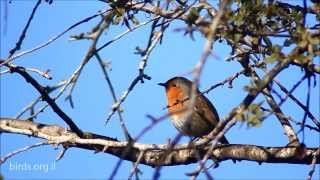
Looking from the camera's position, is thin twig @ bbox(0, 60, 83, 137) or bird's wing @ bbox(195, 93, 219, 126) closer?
thin twig @ bbox(0, 60, 83, 137)

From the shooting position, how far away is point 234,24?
3271 mm

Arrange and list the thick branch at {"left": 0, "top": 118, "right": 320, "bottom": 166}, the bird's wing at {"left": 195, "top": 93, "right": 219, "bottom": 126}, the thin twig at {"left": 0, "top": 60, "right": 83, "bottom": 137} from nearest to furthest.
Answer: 1. the thin twig at {"left": 0, "top": 60, "right": 83, "bottom": 137}
2. the thick branch at {"left": 0, "top": 118, "right": 320, "bottom": 166}
3. the bird's wing at {"left": 195, "top": 93, "right": 219, "bottom": 126}

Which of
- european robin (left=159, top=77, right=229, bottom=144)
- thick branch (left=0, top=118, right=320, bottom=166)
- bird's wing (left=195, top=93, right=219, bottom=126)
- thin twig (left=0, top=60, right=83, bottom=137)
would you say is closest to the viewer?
thin twig (left=0, top=60, right=83, bottom=137)

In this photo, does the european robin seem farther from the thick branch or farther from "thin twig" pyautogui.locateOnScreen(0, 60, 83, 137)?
"thin twig" pyautogui.locateOnScreen(0, 60, 83, 137)

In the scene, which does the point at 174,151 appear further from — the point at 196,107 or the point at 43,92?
the point at 196,107

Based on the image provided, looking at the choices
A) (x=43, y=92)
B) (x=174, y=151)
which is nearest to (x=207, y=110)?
(x=174, y=151)

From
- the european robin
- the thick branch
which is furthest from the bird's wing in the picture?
the thick branch

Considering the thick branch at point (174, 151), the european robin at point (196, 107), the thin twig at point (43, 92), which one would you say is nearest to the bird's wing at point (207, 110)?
the european robin at point (196, 107)

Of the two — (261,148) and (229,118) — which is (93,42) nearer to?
(229,118)

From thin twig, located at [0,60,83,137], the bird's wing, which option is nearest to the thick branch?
thin twig, located at [0,60,83,137]

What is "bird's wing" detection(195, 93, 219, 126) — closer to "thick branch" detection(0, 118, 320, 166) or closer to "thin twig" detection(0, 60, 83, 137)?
"thick branch" detection(0, 118, 320, 166)

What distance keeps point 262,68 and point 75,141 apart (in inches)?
56.5

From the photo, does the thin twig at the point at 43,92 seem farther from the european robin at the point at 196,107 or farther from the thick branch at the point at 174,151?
the european robin at the point at 196,107

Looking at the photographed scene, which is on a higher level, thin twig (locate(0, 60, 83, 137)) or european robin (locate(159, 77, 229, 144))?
european robin (locate(159, 77, 229, 144))
